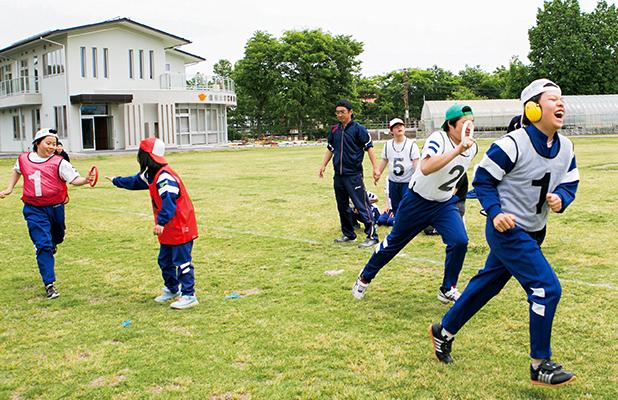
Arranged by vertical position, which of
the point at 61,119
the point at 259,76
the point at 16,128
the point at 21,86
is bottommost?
the point at 16,128

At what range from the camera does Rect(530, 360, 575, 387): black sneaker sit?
13.8ft

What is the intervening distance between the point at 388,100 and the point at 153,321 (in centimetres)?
8283

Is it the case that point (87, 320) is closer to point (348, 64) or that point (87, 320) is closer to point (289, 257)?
point (289, 257)

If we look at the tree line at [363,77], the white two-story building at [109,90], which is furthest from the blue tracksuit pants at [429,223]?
the tree line at [363,77]

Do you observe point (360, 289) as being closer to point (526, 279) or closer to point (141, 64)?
point (526, 279)

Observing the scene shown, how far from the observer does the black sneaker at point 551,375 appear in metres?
4.19

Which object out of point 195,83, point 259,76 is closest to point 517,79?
point 259,76

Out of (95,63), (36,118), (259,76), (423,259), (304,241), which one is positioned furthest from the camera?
(259,76)

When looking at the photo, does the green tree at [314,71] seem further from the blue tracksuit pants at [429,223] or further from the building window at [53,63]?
the blue tracksuit pants at [429,223]

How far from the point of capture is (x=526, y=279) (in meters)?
4.36

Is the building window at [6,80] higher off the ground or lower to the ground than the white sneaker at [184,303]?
higher

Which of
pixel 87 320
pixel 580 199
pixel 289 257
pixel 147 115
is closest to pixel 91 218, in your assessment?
pixel 289 257

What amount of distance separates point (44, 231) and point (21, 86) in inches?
Answer: 1876

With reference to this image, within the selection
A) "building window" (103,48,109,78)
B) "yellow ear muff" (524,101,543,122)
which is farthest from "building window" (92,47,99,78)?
"yellow ear muff" (524,101,543,122)
